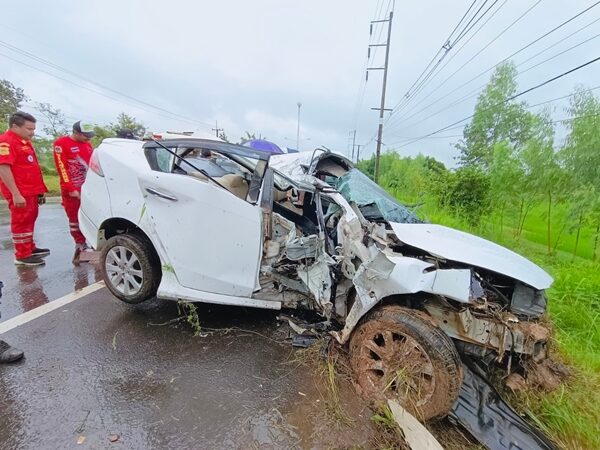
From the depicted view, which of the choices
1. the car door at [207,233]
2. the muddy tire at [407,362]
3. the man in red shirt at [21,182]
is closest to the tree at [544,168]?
the muddy tire at [407,362]

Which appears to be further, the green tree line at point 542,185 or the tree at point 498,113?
the tree at point 498,113

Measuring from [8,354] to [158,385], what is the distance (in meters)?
1.13

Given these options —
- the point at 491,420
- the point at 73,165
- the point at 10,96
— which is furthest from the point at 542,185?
the point at 10,96

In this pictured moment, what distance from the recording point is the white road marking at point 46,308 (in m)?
2.88

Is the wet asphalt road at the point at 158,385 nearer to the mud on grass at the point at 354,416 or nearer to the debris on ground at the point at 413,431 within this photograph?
the mud on grass at the point at 354,416

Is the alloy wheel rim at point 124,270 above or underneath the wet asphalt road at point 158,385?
above

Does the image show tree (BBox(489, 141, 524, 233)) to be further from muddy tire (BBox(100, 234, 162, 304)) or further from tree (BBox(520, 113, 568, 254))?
muddy tire (BBox(100, 234, 162, 304))

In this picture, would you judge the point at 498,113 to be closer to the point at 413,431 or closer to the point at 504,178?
the point at 504,178

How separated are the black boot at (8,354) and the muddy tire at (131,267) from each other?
85cm

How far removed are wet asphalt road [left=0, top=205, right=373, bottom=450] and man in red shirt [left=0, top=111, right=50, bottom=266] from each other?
104 centimetres

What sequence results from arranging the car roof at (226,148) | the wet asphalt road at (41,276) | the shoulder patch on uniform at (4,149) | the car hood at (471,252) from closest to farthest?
1. the car hood at (471,252)
2. the car roof at (226,148)
3. the wet asphalt road at (41,276)
4. the shoulder patch on uniform at (4,149)

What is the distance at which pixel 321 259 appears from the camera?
104 inches

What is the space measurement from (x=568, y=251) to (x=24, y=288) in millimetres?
11344

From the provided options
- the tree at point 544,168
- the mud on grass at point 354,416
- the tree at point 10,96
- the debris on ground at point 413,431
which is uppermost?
the tree at point 10,96
